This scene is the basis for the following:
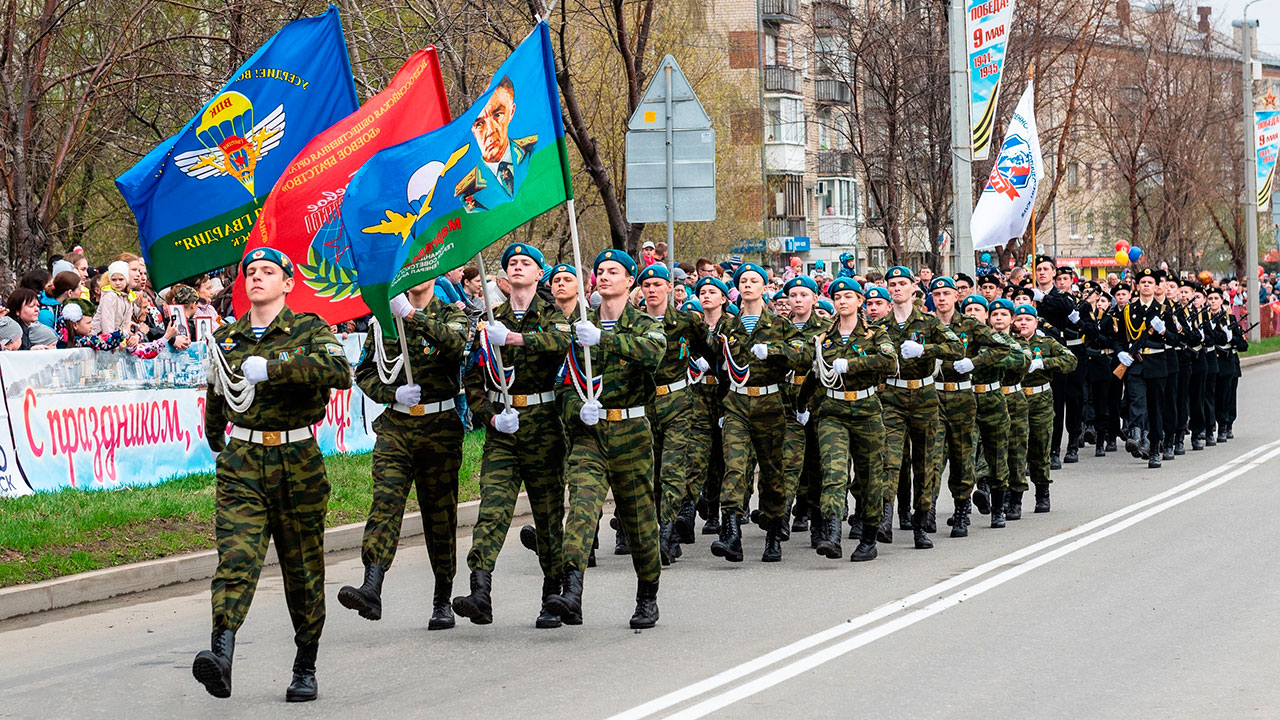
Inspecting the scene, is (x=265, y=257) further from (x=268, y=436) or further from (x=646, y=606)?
(x=646, y=606)

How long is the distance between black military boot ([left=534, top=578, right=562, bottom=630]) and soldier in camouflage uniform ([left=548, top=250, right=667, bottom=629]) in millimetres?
80

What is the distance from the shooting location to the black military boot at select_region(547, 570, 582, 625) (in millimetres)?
8633

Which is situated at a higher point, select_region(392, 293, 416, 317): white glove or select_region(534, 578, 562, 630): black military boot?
select_region(392, 293, 416, 317): white glove

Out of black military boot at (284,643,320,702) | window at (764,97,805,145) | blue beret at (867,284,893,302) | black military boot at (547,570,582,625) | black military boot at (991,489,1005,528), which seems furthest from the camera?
window at (764,97,805,145)

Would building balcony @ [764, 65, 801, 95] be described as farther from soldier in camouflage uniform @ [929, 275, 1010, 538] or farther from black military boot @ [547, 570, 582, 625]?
black military boot @ [547, 570, 582, 625]

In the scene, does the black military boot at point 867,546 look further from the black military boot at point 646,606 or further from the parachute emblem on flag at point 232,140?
the parachute emblem on flag at point 232,140

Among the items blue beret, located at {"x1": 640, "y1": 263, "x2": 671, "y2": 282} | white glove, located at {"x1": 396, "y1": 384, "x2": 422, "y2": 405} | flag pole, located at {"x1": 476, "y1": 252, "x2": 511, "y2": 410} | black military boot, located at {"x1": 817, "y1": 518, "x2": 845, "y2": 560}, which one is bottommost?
black military boot, located at {"x1": 817, "y1": 518, "x2": 845, "y2": 560}

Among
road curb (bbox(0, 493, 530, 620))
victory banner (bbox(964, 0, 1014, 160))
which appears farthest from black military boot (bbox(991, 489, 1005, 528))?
victory banner (bbox(964, 0, 1014, 160))

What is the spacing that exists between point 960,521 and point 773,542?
1.89 meters

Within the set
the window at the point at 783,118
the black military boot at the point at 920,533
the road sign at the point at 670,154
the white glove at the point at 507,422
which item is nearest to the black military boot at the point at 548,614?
the white glove at the point at 507,422

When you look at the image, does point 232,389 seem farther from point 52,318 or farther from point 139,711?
point 52,318

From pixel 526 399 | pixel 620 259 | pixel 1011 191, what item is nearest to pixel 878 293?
pixel 620 259

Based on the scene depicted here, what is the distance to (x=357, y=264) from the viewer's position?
8.28 m

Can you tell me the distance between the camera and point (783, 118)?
6025 centimetres
